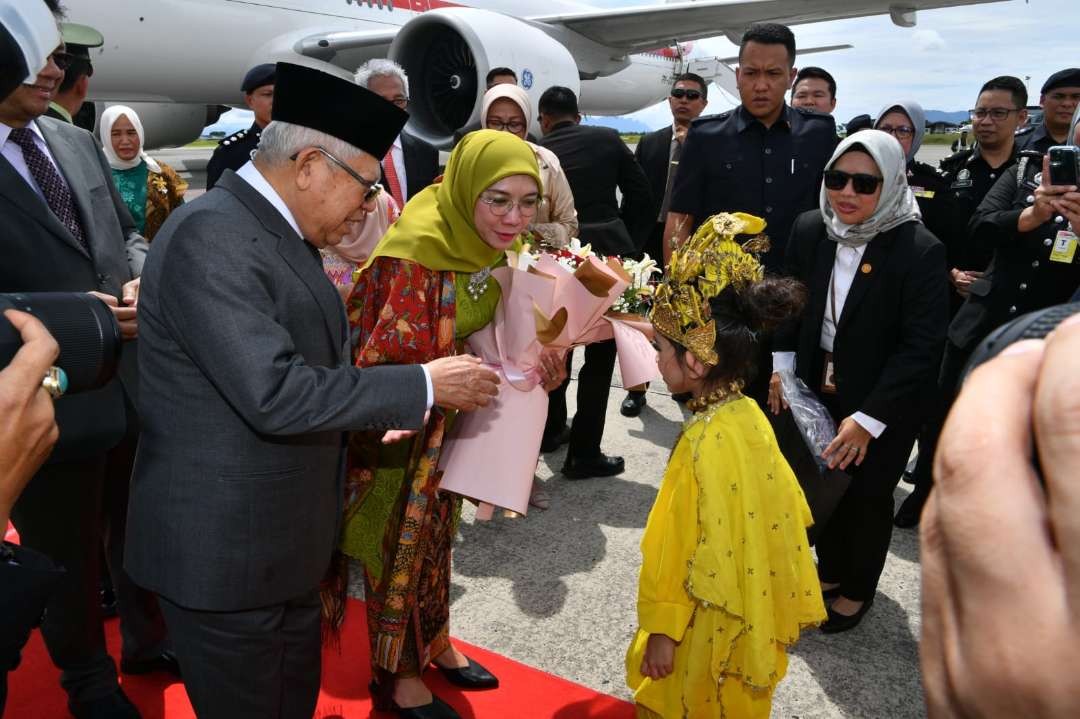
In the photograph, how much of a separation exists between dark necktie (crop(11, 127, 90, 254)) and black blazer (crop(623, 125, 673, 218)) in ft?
12.2

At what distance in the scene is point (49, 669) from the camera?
2.47 m

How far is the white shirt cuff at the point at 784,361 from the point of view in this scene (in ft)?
9.10

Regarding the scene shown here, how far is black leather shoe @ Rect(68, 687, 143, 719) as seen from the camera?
7.08 ft

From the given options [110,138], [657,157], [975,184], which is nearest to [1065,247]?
[975,184]

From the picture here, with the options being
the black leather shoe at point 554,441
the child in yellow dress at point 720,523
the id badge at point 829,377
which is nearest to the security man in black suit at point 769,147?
the id badge at point 829,377

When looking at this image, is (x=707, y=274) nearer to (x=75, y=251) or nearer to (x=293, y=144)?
(x=293, y=144)

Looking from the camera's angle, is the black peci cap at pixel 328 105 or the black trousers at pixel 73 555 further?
the black trousers at pixel 73 555

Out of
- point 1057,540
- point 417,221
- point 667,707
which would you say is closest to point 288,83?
point 417,221

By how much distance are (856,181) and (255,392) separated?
2.02 m

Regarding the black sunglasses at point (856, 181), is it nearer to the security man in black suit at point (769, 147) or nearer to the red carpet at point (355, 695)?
the security man in black suit at point (769, 147)

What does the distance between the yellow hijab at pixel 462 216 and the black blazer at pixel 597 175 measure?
1.95m

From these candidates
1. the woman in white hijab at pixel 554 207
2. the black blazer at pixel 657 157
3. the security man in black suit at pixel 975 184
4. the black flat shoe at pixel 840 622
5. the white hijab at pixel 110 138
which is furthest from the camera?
the black blazer at pixel 657 157

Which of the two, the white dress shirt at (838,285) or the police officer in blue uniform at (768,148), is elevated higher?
the police officer in blue uniform at (768,148)

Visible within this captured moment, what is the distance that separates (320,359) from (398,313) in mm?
498
